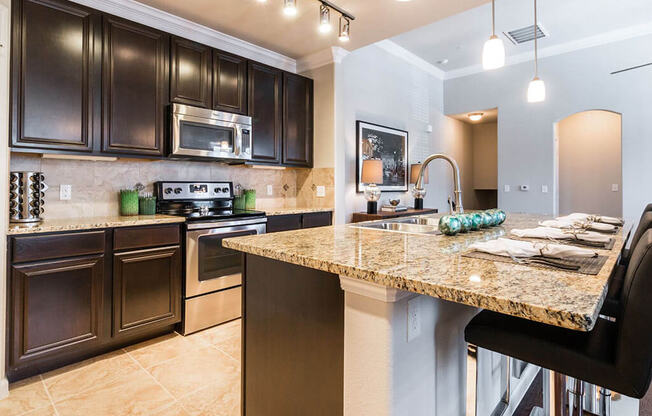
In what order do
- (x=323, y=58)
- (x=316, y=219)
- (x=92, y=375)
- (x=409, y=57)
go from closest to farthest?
(x=92, y=375), (x=316, y=219), (x=323, y=58), (x=409, y=57)

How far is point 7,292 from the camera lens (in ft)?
6.28

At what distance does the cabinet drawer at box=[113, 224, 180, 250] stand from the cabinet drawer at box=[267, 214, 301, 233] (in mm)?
895

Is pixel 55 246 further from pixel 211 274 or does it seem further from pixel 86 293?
pixel 211 274

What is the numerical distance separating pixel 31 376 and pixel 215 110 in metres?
2.32

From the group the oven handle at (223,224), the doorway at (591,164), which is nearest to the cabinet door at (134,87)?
the oven handle at (223,224)

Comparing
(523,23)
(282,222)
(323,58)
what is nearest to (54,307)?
(282,222)

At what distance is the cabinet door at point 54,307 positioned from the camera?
1946 millimetres

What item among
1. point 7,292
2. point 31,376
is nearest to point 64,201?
point 7,292

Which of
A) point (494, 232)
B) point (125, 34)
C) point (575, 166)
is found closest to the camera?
point (494, 232)

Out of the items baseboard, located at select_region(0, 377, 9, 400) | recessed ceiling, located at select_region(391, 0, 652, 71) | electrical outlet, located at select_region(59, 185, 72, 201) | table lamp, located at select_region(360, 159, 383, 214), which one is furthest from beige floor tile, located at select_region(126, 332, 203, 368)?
recessed ceiling, located at select_region(391, 0, 652, 71)

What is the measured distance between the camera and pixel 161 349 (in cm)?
245

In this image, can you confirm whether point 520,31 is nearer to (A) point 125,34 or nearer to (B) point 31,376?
(A) point 125,34

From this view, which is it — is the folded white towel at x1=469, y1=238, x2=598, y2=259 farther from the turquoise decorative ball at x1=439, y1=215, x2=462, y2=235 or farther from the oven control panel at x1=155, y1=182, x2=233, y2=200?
the oven control panel at x1=155, y1=182, x2=233, y2=200

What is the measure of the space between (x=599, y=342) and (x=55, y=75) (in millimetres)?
3129
